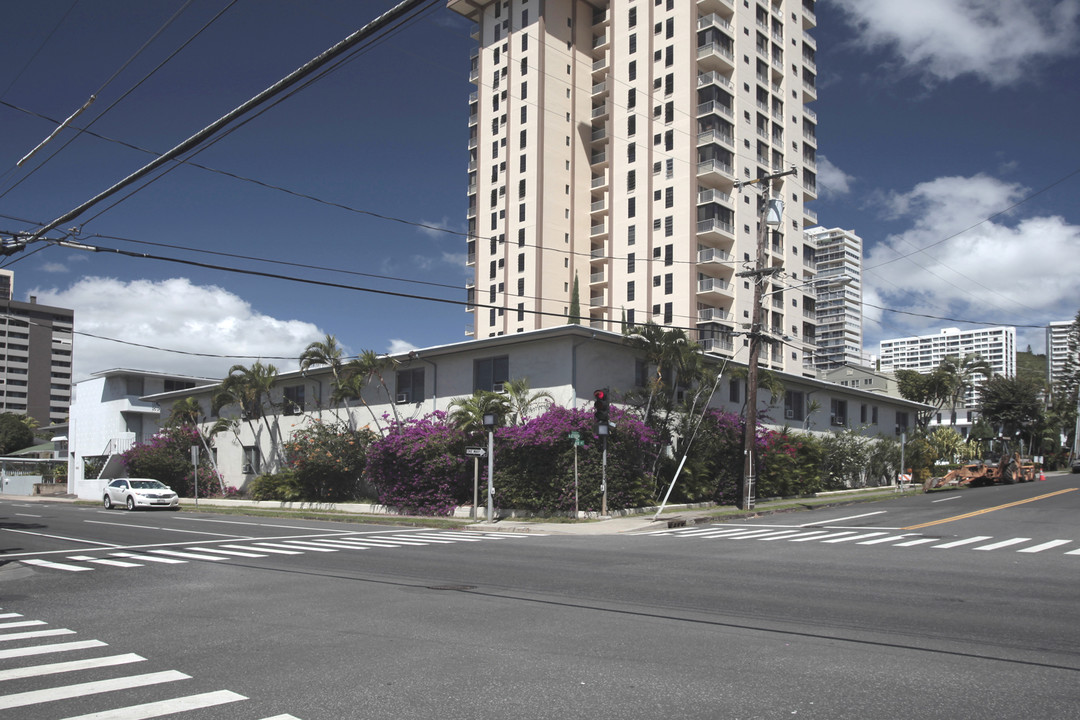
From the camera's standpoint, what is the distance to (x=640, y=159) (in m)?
71.4

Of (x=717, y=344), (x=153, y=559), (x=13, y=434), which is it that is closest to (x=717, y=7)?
Result: (x=717, y=344)

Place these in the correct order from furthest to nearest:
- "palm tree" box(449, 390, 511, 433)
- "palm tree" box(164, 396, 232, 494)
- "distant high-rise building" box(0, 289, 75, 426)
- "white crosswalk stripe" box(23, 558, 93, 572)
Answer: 1. "distant high-rise building" box(0, 289, 75, 426)
2. "palm tree" box(164, 396, 232, 494)
3. "palm tree" box(449, 390, 511, 433)
4. "white crosswalk stripe" box(23, 558, 93, 572)

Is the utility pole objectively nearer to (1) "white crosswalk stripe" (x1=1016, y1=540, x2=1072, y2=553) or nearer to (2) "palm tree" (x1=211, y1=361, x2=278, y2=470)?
(1) "white crosswalk stripe" (x1=1016, y1=540, x2=1072, y2=553)

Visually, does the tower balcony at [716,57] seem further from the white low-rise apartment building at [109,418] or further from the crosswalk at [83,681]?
the crosswalk at [83,681]

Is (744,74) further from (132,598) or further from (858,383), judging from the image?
(132,598)

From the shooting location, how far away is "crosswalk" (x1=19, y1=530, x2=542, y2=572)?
50.9 ft

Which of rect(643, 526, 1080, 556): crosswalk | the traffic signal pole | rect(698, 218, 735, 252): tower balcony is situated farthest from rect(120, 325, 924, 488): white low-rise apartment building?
rect(698, 218, 735, 252): tower balcony

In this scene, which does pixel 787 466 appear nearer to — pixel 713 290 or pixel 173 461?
pixel 713 290

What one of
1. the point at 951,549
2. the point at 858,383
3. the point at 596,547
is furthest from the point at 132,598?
the point at 858,383

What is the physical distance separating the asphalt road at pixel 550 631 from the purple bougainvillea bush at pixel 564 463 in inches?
359

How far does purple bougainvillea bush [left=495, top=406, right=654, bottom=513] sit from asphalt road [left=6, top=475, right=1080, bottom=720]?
9.11 meters

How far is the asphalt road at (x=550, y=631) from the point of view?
6.01 metres

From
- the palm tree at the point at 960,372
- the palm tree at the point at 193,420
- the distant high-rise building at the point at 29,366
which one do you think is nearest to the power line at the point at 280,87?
the palm tree at the point at 193,420

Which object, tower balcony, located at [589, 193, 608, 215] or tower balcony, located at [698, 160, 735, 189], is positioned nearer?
tower balcony, located at [698, 160, 735, 189]
